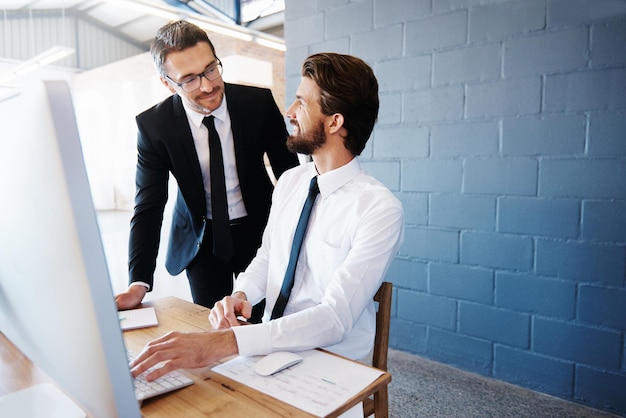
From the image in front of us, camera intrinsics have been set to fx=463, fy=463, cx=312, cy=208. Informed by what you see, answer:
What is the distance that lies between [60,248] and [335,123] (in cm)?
112

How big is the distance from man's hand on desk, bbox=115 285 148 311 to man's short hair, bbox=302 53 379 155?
0.79 metres

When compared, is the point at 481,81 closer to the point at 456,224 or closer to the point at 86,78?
the point at 456,224

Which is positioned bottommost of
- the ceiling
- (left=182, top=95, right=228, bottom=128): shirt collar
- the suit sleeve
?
the suit sleeve

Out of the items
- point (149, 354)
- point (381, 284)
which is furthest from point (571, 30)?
point (149, 354)

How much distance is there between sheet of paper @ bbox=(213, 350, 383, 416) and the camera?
76 centimetres

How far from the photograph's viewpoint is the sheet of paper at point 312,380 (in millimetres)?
764

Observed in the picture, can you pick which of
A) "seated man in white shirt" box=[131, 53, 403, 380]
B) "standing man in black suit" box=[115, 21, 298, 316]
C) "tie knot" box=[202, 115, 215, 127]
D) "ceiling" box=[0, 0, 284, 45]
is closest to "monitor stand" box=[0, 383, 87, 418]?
"seated man in white shirt" box=[131, 53, 403, 380]

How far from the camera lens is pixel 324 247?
137 centimetres

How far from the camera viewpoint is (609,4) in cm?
190

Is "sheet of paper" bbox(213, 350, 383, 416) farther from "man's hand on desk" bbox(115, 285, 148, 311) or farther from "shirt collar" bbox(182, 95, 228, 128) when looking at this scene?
"shirt collar" bbox(182, 95, 228, 128)

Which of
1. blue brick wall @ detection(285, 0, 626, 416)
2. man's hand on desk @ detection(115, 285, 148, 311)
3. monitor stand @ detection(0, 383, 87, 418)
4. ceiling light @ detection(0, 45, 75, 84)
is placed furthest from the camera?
ceiling light @ detection(0, 45, 75, 84)

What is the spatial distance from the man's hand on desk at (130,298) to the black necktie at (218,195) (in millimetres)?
405

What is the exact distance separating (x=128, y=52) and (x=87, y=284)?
42.8 feet

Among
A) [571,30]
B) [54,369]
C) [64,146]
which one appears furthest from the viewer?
[571,30]
